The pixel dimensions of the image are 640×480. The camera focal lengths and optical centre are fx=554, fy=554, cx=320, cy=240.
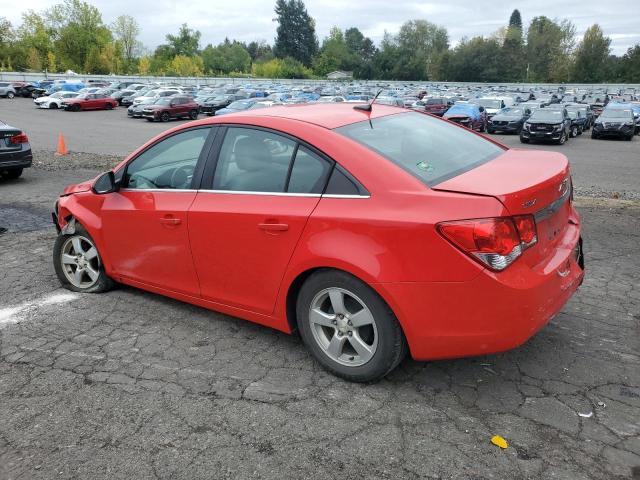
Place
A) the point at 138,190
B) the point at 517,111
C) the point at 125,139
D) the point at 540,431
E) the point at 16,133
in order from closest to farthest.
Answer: the point at 540,431
the point at 138,190
the point at 16,133
the point at 125,139
the point at 517,111

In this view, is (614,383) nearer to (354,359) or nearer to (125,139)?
(354,359)

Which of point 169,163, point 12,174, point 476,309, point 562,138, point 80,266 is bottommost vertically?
point 562,138

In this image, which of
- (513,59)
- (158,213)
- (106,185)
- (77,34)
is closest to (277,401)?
(158,213)

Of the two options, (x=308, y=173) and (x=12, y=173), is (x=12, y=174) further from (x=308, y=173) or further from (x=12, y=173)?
(x=308, y=173)

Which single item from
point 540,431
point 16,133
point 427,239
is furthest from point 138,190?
point 16,133

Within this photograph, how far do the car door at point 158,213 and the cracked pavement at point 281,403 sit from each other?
0.40m

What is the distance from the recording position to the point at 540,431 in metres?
2.84

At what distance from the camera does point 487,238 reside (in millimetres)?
2752

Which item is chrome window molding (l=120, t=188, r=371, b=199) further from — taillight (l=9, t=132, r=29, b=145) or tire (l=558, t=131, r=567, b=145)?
tire (l=558, t=131, r=567, b=145)

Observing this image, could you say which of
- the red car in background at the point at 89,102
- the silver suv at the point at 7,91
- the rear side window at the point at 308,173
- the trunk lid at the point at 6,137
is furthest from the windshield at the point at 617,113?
the silver suv at the point at 7,91

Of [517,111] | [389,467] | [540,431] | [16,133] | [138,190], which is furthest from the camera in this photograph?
[517,111]

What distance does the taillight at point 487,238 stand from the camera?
2756 mm

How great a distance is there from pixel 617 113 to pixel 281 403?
25841 mm

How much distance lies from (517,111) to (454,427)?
2567 centimetres
